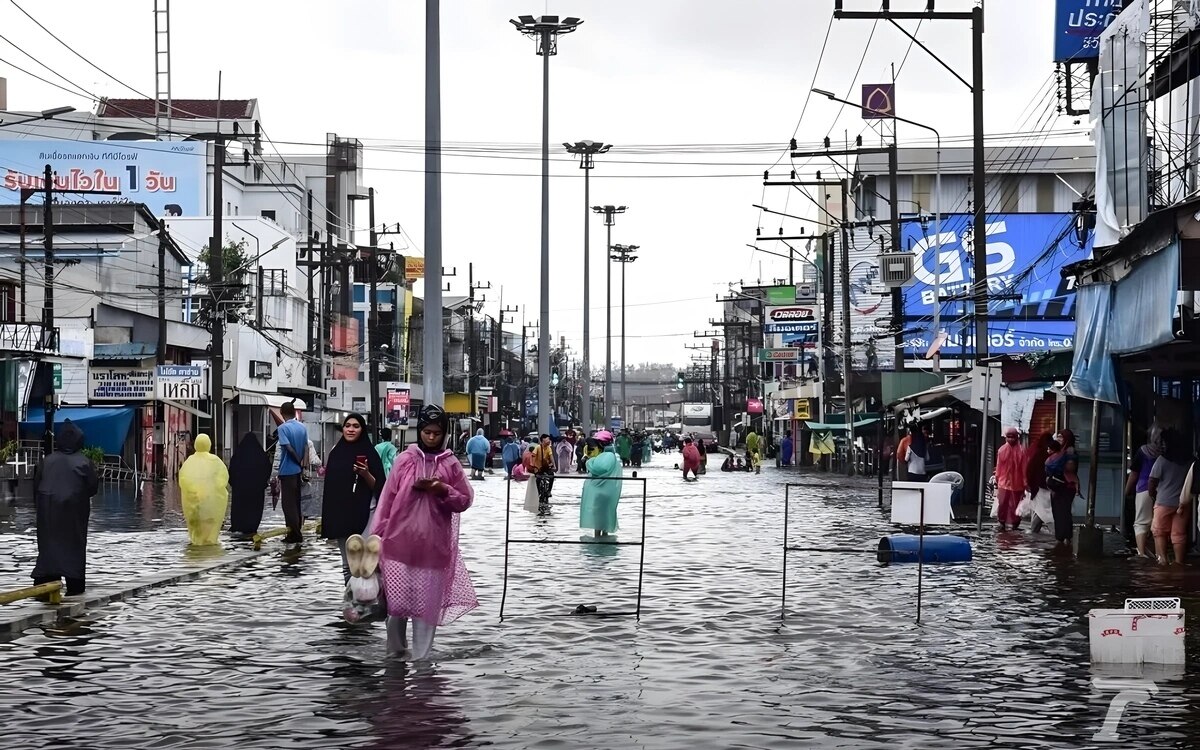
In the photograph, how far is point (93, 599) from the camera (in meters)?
14.6

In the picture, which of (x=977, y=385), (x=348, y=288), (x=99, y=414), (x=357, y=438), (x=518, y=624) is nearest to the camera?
(x=518, y=624)

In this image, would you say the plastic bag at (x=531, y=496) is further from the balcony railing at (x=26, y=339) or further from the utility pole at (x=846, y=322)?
the utility pole at (x=846, y=322)

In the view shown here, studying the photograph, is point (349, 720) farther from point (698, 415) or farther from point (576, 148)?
point (698, 415)

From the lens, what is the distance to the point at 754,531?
1070 inches

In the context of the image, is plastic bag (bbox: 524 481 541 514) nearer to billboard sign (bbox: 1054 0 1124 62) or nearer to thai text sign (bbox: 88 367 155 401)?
billboard sign (bbox: 1054 0 1124 62)

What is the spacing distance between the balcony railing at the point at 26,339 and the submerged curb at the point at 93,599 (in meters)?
24.1

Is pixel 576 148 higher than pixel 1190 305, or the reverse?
pixel 576 148

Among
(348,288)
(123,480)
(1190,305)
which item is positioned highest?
(348,288)

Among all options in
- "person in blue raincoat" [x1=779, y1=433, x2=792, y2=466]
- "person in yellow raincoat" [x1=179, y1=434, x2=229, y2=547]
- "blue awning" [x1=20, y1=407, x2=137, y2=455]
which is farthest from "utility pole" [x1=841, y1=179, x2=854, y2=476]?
"person in yellow raincoat" [x1=179, y1=434, x2=229, y2=547]

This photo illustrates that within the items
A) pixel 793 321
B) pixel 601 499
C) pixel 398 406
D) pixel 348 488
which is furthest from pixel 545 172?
pixel 348 488

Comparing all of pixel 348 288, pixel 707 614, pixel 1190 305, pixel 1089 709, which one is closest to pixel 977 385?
pixel 1190 305

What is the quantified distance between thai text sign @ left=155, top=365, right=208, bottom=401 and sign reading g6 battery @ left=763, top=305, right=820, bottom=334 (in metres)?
32.0

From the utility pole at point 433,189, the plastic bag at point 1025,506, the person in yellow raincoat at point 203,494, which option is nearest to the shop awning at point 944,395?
the plastic bag at point 1025,506

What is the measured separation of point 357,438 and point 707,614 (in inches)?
137
